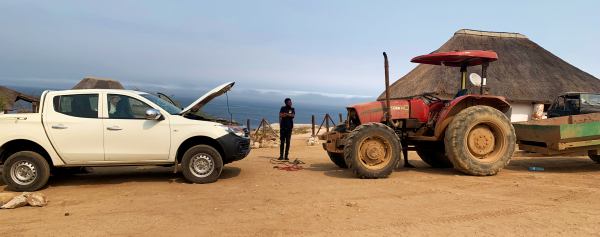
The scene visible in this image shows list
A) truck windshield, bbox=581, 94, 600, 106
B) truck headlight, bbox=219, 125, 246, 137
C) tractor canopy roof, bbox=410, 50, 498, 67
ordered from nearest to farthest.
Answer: truck headlight, bbox=219, 125, 246, 137 < tractor canopy roof, bbox=410, 50, 498, 67 < truck windshield, bbox=581, 94, 600, 106

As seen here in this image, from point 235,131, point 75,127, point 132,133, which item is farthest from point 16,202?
point 235,131

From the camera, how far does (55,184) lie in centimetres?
777

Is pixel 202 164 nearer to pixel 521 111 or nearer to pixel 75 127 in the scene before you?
pixel 75 127

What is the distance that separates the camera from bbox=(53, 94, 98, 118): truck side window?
24.4 feet

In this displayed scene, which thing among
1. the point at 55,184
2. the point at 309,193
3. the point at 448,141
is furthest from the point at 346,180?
the point at 55,184

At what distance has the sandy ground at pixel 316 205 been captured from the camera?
193 inches

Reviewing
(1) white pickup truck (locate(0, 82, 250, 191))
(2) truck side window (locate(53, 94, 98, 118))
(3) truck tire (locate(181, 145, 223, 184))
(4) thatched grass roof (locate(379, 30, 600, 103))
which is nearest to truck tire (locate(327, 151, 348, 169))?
(1) white pickup truck (locate(0, 82, 250, 191))

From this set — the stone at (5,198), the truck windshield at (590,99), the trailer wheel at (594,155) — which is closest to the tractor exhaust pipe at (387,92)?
the trailer wheel at (594,155)

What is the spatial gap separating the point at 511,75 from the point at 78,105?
22152mm

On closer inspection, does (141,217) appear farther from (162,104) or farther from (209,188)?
(162,104)

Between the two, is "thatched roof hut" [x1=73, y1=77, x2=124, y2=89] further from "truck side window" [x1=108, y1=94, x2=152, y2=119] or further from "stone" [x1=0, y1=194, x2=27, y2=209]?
"stone" [x1=0, y1=194, x2=27, y2=209]

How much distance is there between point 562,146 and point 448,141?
7.54 ft

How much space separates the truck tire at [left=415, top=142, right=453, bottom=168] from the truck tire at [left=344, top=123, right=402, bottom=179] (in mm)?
1542

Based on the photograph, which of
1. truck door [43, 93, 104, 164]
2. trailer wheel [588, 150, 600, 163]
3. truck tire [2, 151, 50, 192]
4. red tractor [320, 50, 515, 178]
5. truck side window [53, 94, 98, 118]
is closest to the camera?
truck tire [2, 151, 50, 192]
